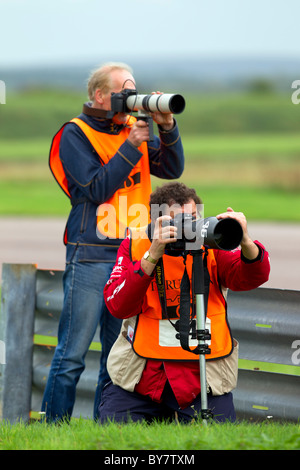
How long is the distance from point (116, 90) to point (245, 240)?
157 centimetres

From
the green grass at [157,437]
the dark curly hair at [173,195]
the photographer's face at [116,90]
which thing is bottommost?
the green grass at [157,437]

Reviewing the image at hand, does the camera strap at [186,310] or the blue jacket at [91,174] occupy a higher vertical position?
the blue jacket at [91,174]

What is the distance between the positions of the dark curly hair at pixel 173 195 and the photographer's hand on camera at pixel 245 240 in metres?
0.22

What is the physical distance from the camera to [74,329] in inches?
196

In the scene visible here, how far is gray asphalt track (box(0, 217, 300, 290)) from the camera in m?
14.0

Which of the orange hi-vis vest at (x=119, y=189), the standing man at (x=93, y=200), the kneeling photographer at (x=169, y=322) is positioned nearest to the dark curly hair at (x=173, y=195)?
the kneeling photographer at (x=169, y=322)

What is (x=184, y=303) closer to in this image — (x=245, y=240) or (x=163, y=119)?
(x=245, y=240)

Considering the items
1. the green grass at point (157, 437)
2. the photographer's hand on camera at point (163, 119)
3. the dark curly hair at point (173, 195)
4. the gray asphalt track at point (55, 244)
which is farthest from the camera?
the gray asphalt track at point (55, 244)

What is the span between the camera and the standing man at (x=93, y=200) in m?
4.94

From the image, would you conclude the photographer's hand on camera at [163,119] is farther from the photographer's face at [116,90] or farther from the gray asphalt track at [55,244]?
the gray asphalt track at [55,244]

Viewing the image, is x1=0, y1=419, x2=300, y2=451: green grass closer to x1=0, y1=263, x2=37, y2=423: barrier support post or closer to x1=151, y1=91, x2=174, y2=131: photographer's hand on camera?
x1=0, y1=263, x2=37, y2=423: barrier support post

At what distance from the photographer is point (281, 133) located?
98.2 meters

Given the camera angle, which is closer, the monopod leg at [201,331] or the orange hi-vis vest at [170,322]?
the monopod leg at [201,331]
